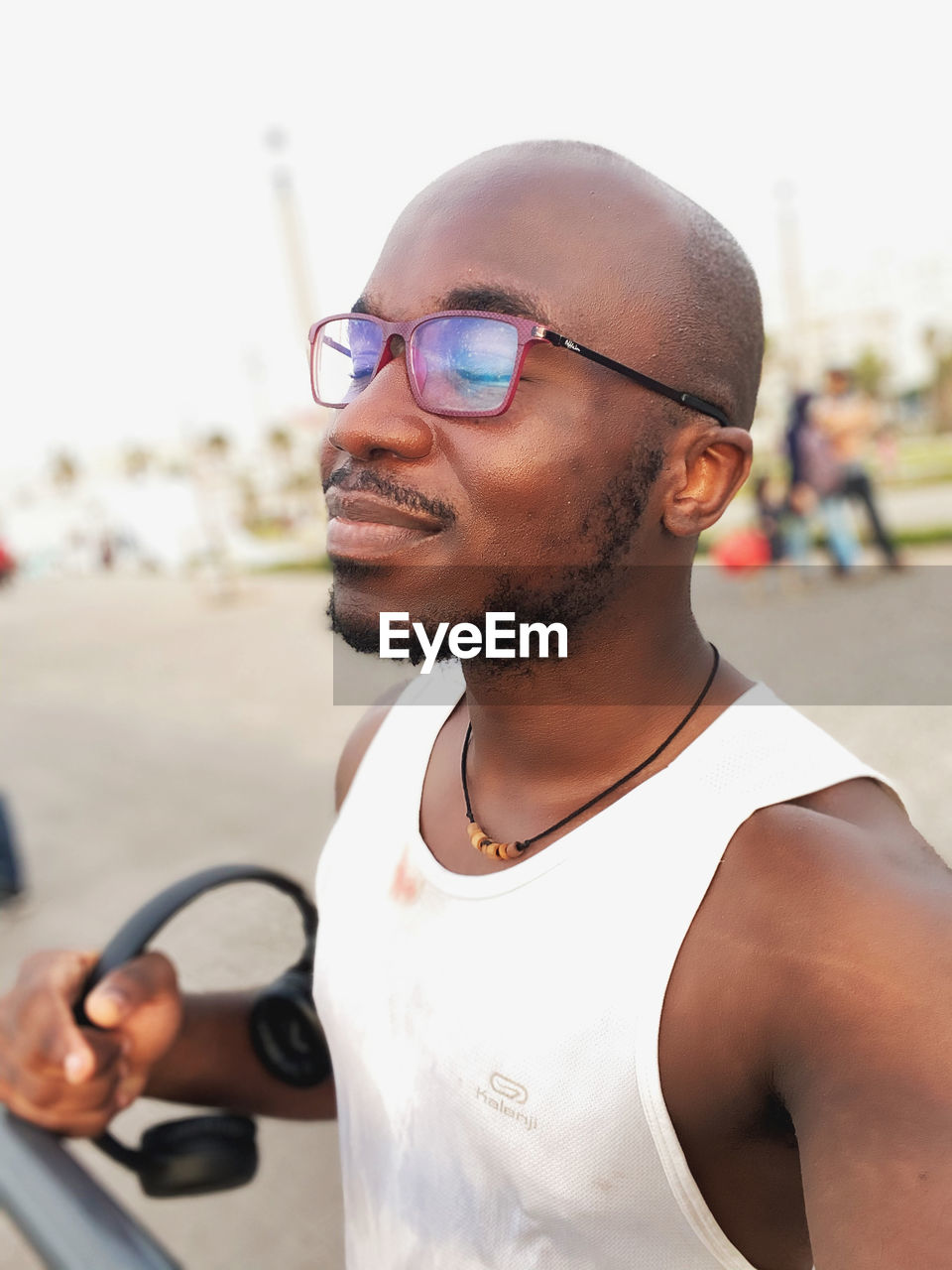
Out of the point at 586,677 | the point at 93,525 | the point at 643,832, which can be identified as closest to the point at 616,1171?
the point at 643,832

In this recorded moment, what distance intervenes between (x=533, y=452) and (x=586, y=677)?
0.31 meters

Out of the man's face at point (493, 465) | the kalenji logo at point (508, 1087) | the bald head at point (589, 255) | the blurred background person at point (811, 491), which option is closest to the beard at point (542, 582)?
the man's face at point (493, 465)

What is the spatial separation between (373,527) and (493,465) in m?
0.16

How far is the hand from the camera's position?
1.17 metres

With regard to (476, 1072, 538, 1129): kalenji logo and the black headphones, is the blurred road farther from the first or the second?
(476, 1072, 538, 1129): kalenji logo

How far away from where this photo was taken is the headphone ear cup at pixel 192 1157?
52.3 inches

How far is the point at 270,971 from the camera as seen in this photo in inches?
63.7

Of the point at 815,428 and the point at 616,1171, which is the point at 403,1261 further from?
the point at 815,428

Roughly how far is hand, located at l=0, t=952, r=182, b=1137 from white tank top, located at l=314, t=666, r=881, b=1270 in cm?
22

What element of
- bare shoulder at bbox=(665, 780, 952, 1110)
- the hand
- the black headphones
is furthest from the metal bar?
bare shoulder at bbox=(665, 780, 952, 1110)

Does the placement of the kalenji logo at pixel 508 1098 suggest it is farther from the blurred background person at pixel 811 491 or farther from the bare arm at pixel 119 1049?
the blurred background person at pixel 811 491

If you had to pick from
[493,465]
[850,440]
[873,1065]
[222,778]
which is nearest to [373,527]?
[493,465]

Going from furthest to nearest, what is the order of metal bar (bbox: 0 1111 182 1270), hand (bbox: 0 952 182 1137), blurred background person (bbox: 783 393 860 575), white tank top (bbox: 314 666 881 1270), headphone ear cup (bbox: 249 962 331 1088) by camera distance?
blurred background person (bbox: 783 393 860 575), headphone ear cup (bbox: 249 962 331 1088), hand (bbox: 0 952 182 1137), white tank top (bbox: 314 666 881 1270), metal bar (bbox: 0 1111 182 1270)

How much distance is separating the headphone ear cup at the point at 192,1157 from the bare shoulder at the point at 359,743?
1.68ft
